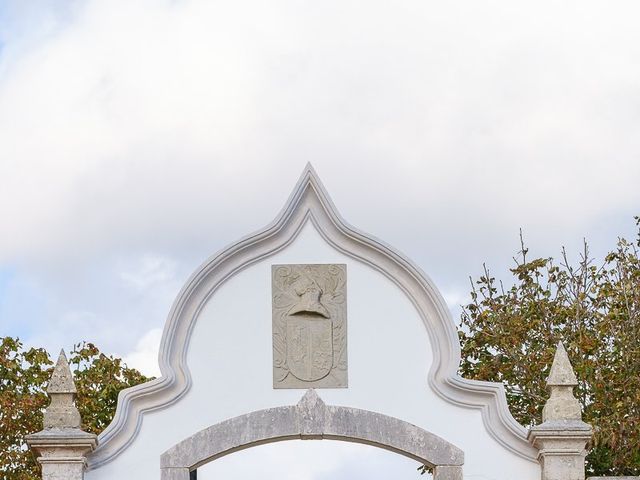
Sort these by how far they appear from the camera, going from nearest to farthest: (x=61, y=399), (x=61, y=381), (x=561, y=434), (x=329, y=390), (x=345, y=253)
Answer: (x=561, y=434)
(x=61, y=381)
(x=61, y=399)
(x=329, y=390)
(x=345, y=253)

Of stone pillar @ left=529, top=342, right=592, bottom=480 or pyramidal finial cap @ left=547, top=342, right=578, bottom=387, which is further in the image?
pyramidal finial cap @ left=547, top=342, right=578, bottom=387

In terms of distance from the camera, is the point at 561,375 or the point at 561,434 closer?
the point at 561,434

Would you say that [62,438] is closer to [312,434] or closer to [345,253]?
[312,434]

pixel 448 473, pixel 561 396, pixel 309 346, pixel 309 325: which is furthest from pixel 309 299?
pixel 561 396

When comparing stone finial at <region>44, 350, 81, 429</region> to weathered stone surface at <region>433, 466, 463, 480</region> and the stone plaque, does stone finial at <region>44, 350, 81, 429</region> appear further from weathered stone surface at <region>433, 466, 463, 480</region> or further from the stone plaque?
weathered stone surface at <region>433, 466, 463, 480</region>

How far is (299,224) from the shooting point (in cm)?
1554

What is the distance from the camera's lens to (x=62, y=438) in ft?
48.9

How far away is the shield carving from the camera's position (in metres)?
15.2

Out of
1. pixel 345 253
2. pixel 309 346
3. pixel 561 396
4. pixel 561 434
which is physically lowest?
pixel 561 434

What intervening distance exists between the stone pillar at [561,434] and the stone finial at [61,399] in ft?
15.1

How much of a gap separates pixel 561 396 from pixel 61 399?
16.5 ft

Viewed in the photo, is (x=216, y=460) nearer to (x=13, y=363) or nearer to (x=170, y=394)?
(x=170, y=394)

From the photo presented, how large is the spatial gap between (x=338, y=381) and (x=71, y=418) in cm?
271

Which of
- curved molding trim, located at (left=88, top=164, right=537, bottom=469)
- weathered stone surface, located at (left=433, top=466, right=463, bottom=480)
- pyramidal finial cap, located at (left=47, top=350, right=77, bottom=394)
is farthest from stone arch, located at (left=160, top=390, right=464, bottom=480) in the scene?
pyramidal finial cap, located at (left=47, top=350, right=77, bottom=394)
